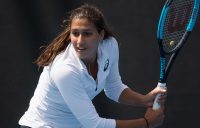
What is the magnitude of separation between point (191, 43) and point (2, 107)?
1.27 meters

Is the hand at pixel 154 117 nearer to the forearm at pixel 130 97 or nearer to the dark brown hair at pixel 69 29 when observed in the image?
the forearm at pixel 130 97

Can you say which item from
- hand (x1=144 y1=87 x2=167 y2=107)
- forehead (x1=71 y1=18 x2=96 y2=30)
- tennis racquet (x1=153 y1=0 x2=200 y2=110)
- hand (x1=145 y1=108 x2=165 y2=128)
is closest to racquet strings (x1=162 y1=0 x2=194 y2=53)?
tennis racquet (x1=153 y1=0 x2=200 y2=110)

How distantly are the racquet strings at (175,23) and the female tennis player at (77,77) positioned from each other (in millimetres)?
255

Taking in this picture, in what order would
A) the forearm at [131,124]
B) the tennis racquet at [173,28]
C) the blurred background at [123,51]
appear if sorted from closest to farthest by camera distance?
the forearm at [131,124], the tennis racquet at [173,28], the blurred background at [123,51]

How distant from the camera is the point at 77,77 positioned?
2.15m

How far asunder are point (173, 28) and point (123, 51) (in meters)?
0.71

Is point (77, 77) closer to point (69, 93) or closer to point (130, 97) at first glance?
point (69, 93)

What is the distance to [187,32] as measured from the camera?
2492mm

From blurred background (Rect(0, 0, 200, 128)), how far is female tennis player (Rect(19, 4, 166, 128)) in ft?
2.69

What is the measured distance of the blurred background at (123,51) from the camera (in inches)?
126

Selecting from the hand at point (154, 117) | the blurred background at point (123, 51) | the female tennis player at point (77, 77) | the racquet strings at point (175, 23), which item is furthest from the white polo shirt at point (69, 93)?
the blurred background at point (123, 51)

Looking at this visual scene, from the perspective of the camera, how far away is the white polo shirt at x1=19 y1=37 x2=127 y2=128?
2139 mm

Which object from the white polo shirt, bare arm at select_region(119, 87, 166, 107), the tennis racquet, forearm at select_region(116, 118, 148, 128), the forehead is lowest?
forearm at select_region(116, 118, 148, 128)

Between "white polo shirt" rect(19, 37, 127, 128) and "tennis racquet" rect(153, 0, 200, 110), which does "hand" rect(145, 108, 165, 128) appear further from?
"white polo shirt" rect(19, 37, 127, 128)
